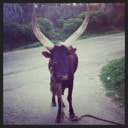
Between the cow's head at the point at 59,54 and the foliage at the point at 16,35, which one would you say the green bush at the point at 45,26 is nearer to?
the foliage at the point at 16,35

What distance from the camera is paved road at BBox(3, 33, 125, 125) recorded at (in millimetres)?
4070

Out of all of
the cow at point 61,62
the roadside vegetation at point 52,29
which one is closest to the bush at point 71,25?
the roadside vegetation at point 52,29

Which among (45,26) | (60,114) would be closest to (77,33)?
(45,26)

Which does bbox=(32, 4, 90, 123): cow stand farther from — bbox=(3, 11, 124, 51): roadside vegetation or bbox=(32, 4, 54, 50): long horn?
bbox=(3, 11, 124, 51): roadside vegetation

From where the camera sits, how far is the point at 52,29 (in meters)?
4.30

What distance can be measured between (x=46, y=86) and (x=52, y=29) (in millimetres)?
731

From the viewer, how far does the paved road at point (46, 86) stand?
4.07 m

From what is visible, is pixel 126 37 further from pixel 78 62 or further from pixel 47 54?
pixel 47 54

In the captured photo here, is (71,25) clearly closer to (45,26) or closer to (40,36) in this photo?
(45,26)

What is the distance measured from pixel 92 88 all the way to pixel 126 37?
0.78m

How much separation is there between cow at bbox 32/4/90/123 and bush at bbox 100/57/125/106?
0.48 meters

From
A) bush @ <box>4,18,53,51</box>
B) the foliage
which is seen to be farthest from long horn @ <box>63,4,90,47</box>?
the foliage

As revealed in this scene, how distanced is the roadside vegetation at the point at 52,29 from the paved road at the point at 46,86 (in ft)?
0.33

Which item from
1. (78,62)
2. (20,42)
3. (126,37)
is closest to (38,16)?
(20,42)
